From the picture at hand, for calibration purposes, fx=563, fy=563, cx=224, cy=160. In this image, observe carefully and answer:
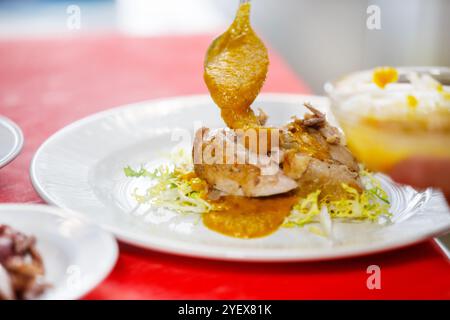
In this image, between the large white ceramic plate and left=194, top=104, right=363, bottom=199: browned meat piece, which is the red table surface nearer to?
the large white ceramic plate

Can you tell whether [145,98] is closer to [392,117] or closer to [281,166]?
[281,166]

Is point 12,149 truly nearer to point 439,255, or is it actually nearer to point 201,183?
point 201,183

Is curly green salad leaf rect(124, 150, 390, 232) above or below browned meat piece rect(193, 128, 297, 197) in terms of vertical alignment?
below

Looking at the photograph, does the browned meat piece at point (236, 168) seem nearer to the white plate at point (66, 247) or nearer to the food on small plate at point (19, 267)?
the white plate at point (66, 247)

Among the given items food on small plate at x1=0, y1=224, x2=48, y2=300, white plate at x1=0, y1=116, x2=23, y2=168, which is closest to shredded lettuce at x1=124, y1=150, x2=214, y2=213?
white plate at x1=0, y1=116, x2=23, y2=168

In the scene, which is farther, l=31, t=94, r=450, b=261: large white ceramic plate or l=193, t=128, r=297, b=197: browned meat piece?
l=193, t=128, r=297, b=197: browned meat piece
